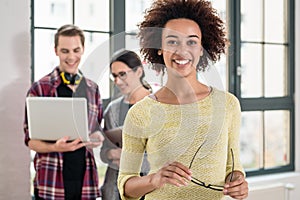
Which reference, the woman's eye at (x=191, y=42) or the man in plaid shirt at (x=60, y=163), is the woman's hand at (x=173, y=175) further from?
the man in plaid shirt at (x=60, y=163)

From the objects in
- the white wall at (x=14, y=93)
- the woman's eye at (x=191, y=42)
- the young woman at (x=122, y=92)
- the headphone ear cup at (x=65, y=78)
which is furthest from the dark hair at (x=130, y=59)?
the white wall at (x=14, y=93)

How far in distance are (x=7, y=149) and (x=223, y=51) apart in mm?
1535

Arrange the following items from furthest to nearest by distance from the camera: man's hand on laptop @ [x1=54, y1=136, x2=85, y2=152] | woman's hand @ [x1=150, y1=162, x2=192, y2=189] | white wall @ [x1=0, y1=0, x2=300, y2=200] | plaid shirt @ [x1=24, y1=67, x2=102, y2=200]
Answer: white wall @ [x1=0, y1=0, x2=300, y2=200], plaid shirt @ [x1=24, y1=67, x2=102, y2=200], man's hand on laptop @ [x1=54, y1=136, x2=85, y2=152], woman's hand @ [x1=150, y1=162, x2=192, y2=189]

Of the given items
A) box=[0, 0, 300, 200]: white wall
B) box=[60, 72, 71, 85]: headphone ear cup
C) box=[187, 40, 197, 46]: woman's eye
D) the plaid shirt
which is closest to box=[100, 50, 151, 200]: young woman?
box=[187, 40, 197, 46]: woman's eye

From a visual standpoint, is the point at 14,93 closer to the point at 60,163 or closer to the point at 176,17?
the point at 60,163

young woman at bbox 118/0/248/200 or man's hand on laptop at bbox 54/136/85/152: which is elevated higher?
young woman at bbox 118/0/248/200

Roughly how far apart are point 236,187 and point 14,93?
1.56 metres

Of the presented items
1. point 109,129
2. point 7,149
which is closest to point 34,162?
point 7,149

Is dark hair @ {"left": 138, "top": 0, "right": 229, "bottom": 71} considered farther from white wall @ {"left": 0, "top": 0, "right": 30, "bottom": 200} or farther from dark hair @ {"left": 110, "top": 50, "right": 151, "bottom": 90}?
white wall @ {"left": 0, "top": 0, "right": 30, "bottom": 200}

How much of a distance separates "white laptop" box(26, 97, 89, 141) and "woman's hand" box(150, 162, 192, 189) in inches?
32.7

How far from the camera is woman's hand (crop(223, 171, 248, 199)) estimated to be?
4.35 ft

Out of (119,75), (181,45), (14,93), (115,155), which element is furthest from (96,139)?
(14,93)

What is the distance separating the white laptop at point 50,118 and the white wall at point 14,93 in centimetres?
29

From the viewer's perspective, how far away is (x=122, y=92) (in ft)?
4.47
